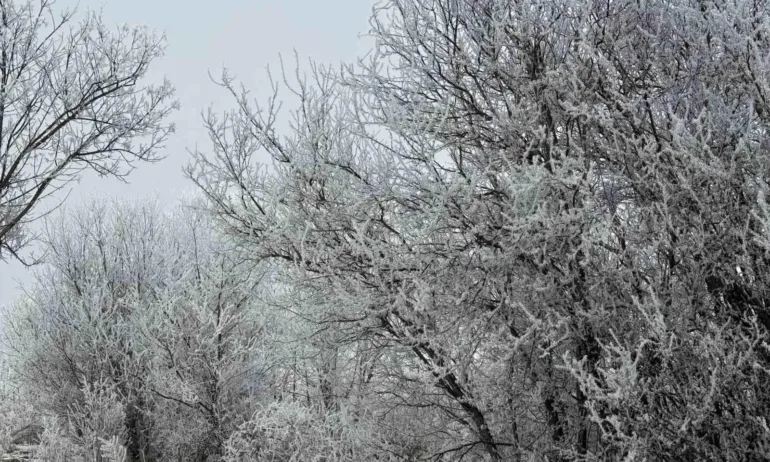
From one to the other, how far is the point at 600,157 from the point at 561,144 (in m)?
0.35

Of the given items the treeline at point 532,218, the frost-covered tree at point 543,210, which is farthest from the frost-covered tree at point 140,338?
the frost-covered tree at point 543,210

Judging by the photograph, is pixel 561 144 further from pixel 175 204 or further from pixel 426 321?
pixel 175 204

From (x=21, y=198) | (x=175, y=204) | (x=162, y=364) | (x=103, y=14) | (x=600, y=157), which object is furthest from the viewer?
(x=175, y=204)

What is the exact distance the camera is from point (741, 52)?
3.47m

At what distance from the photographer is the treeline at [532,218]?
3539mm

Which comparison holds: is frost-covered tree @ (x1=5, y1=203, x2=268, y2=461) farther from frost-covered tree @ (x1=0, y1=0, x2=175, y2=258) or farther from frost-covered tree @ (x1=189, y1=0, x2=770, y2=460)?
frost-covered tree @ (x1=189, y1=0, x2=770, y2=460)

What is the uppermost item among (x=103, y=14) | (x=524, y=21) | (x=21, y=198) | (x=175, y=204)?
(x=175, y=204)

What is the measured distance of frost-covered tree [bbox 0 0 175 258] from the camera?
264 inches

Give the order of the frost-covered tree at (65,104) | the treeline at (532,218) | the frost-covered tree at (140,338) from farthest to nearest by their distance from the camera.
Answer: the frost-covered tree at (140,338), the frost-covered tree at (65,104), the treeline at (532,218)

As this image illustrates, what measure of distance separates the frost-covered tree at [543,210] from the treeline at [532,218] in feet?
0.08

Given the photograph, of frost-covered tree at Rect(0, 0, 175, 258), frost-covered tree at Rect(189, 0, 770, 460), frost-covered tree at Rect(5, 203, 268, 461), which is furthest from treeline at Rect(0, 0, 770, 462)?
frost-covered tree at Rect(5, 203, 268, 461)

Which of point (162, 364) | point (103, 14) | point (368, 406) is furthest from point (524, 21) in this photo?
point (162, 364)

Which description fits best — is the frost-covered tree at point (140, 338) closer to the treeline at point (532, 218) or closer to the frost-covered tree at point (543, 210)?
the treeline at point (532, 218)

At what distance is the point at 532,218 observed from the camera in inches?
143
